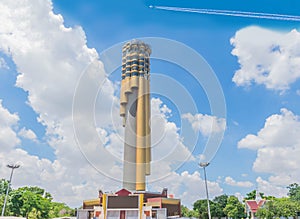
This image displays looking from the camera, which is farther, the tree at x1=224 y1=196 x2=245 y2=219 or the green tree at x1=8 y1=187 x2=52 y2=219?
the tree at x1=224 y1=196 x2=245 y2=219

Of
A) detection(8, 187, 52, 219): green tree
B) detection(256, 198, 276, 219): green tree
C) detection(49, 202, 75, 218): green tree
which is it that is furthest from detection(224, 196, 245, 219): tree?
detection(8, 187, 52, 219): green tree

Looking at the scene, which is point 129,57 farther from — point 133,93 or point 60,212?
→ point 60,212

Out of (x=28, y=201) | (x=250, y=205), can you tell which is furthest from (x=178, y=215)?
(x=28, y=201)

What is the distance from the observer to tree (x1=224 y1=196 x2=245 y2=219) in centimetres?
5597

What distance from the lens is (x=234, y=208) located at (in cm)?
5656

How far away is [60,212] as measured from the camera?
67125 millimetres

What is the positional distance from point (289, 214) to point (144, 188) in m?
21.1

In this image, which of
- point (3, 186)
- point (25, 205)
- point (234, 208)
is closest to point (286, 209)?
point (234, 208)

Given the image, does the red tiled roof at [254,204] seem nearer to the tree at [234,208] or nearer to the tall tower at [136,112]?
the tree at [234,208]

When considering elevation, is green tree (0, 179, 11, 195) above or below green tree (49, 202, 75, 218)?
above

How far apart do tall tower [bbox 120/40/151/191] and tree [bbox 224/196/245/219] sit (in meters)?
16.4

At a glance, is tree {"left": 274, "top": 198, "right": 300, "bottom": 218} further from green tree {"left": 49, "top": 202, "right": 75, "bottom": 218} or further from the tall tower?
green tree {"left": 49, "top": 202, "right": 75, "bottom": 218}

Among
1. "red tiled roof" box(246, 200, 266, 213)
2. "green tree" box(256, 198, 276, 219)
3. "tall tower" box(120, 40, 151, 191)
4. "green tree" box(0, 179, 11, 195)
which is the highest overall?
"tall tower" box(120, 40, 151, 191)

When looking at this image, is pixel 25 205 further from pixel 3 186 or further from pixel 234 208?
pixel 234 208
